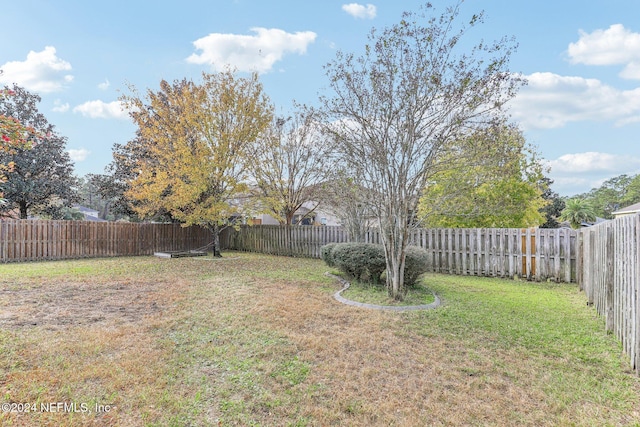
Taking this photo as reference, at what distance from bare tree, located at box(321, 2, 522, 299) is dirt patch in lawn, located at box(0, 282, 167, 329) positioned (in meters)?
4.52

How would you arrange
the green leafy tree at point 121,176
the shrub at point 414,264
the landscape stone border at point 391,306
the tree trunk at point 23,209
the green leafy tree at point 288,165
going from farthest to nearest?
the green leafy tree at point 121,176
the green leafy tree at point 288,165
the tree trunk at point 23,209
the shrub at point 414,264
the landscape stone border at point 391,306

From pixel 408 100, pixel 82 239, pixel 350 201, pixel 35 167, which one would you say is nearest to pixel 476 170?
pixel 408 100

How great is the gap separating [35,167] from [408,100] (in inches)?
736

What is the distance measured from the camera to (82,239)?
1341cm

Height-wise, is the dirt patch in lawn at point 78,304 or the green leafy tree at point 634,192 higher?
the green leafy tree at point 634,192

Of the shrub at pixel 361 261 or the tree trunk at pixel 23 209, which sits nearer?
the shrub at pixel 361 261

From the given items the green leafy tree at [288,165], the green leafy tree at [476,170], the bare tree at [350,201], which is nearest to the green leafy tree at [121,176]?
the green leafy tree at [288,165]

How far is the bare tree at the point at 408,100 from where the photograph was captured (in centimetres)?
543

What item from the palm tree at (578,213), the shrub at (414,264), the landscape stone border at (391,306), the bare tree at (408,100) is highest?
the bare tree at (408,100)

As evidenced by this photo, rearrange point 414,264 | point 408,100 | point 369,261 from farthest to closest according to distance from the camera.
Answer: point 369,261 < point 414,264 < point 408,100

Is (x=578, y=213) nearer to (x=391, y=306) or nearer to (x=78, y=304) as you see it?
(x=391, y=306)

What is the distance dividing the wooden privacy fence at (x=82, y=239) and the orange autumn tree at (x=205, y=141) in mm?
2550

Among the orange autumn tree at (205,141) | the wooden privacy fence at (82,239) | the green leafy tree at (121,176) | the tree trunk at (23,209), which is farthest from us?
the green leafy tree at (121,176)

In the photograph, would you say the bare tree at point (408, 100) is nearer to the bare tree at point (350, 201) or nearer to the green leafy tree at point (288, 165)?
the bare tree at point (350, 201)
